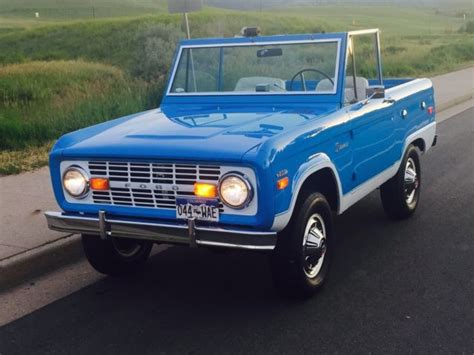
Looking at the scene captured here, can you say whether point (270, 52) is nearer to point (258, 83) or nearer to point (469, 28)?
point (258, 83)

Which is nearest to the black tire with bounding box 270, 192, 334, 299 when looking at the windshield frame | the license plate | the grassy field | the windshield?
the license plate

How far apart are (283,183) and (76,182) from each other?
1.42m

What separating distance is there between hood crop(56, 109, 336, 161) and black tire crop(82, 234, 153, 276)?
2.41 ft

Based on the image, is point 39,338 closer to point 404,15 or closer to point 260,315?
point 260,315

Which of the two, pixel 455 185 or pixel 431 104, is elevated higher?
pixel 431 104

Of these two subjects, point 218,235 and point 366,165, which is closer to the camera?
point 218,235

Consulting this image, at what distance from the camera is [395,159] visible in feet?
20.1

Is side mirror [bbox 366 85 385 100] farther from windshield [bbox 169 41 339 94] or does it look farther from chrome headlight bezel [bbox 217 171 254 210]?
chrome headlight bezel [bbox 217 171 254 210]

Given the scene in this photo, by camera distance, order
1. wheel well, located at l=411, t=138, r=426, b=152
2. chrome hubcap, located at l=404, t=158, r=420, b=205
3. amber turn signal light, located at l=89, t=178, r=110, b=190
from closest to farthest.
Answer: amber turn signal light, located at l=89, t=178, r=110, b=190, chrome hubcap, located at l=404, t=158, r=420, b=205, wheel well, located at l=411, t=138, r=426, b=152

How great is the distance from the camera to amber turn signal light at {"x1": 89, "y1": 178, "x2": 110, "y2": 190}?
4539 millimetres

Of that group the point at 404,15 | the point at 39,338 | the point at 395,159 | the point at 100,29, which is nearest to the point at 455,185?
the point at 395,159

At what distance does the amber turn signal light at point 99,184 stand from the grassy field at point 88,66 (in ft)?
14.1

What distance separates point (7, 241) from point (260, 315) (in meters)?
2.48

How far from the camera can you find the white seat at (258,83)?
5.79m
